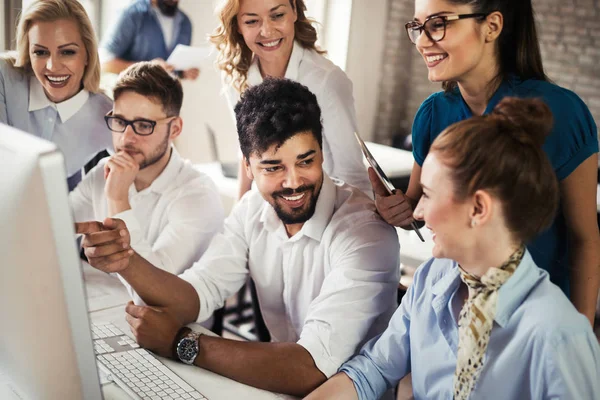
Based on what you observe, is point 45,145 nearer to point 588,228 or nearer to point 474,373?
point 474,373

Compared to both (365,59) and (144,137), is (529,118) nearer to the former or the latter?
(365,59)

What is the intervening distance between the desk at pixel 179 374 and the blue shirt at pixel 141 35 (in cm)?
69

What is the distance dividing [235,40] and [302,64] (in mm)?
202

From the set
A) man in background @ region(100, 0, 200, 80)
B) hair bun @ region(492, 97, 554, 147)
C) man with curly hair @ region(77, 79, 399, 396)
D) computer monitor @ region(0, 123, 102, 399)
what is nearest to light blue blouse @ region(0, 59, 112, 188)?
man in background @ region(100, 0, 200, 80)

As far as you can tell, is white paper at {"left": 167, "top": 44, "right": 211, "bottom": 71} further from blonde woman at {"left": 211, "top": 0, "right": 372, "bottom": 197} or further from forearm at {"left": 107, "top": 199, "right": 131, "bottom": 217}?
forearm at {"left": 107, "top": 199, "right": 131, "bottom": 217}

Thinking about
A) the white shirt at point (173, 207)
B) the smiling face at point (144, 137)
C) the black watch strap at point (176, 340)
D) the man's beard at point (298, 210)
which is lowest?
the black watch strap at point (176, 340)

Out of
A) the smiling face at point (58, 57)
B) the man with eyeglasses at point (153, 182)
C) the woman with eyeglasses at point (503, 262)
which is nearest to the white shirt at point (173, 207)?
the man with eyeglasses at point (153, 182)

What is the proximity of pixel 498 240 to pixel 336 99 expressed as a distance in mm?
756

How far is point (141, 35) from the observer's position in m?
1.94

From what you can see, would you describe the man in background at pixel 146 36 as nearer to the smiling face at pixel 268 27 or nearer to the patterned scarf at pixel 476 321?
the smiling face at pixel 268 27

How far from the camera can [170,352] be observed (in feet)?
4.75

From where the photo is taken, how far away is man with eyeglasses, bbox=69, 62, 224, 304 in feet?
6.27

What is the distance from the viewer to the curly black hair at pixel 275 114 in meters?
1.59

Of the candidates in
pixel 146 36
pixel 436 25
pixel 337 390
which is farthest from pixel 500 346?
pixel 146 36
